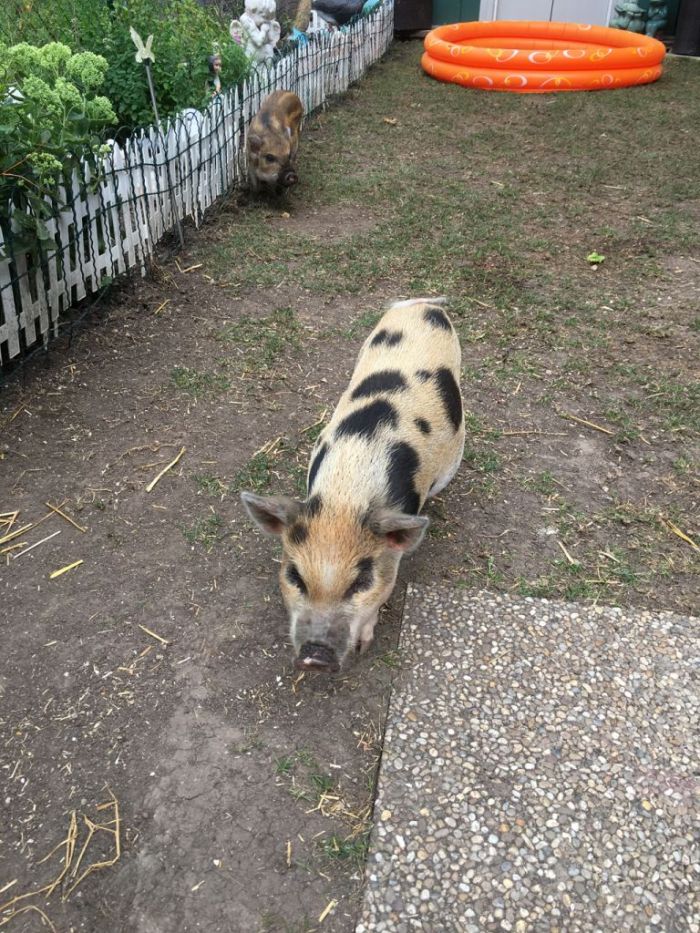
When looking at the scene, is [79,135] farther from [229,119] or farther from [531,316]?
[531,316]

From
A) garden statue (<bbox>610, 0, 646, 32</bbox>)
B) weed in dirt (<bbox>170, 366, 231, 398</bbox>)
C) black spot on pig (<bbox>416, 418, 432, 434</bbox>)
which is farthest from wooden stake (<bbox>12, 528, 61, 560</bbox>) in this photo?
garden statue (<bbox>610, 0, 646, 32</bbox>)

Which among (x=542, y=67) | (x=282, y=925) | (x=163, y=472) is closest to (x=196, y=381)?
(x=163, y=472)

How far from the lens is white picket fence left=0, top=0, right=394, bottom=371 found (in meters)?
4.19

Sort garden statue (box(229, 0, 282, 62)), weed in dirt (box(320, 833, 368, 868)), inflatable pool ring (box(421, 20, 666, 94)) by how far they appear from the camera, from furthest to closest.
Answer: inflatable pool ring (box(421, 20, 666, 94)) → garden statue (box(229, 0, 282, 62)) → weed in dirt (box(320, 833, 368, 868))

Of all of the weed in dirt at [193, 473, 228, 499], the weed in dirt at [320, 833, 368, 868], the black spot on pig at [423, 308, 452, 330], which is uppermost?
the black spot on pig at [423, 308, 452, 330]

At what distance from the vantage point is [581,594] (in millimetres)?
3168

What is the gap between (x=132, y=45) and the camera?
21.2ft

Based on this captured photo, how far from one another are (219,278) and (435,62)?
714cm

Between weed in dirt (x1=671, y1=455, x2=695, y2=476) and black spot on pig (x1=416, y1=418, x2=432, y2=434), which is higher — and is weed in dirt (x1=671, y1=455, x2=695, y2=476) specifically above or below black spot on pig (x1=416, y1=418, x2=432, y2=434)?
below

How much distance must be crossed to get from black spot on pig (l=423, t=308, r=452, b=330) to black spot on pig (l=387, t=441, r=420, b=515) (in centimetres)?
86

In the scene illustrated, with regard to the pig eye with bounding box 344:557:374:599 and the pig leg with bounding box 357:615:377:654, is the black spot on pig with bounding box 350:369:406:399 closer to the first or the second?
the pig eye with bounding box 344:557:374:599

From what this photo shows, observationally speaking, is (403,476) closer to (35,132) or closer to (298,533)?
(298,533)

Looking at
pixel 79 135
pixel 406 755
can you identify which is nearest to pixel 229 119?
pixel 79 135

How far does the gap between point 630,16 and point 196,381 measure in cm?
1198
